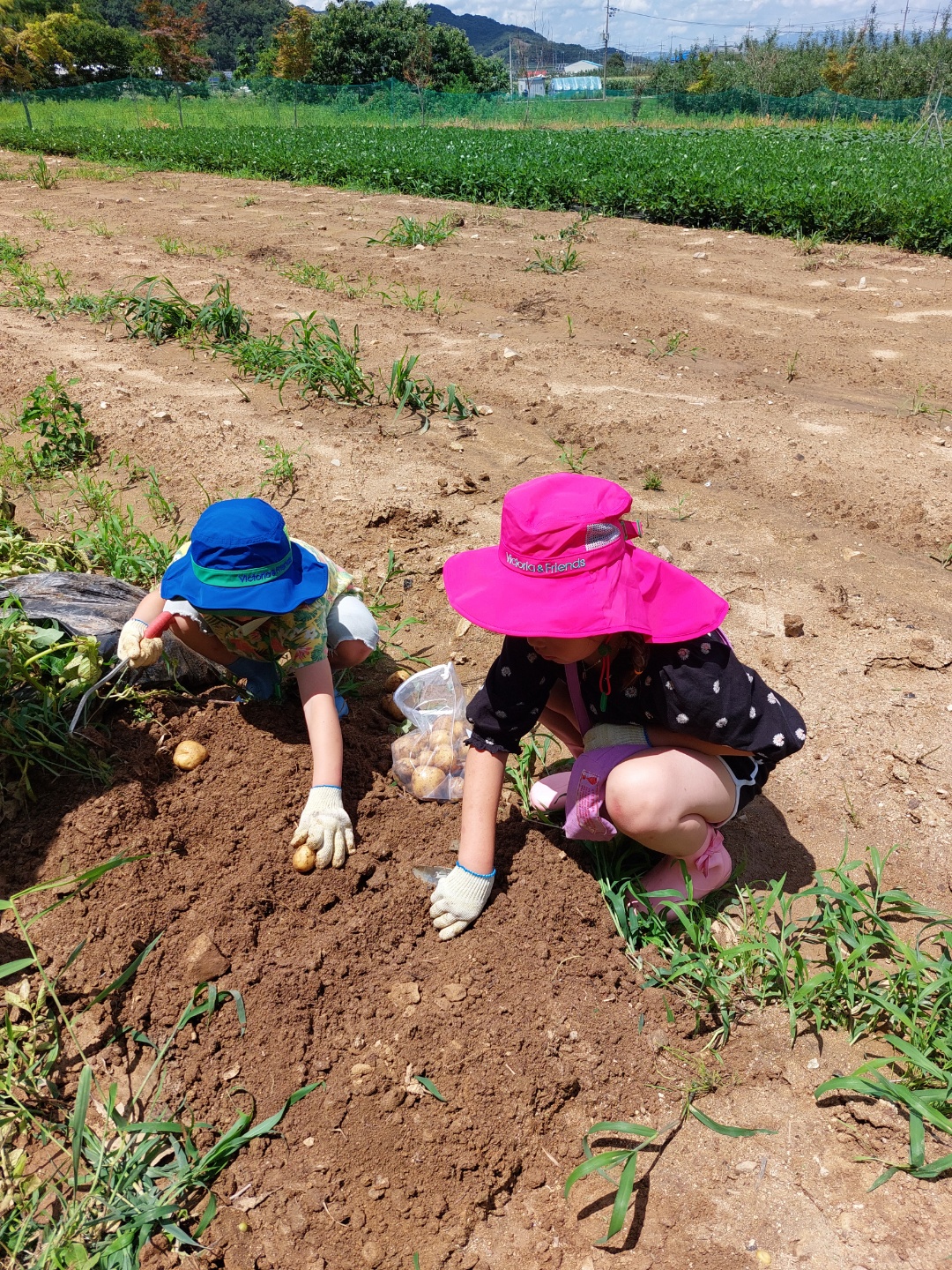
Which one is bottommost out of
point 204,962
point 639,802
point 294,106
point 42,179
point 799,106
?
point 204,962

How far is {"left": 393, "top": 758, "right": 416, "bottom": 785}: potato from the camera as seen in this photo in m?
2.26

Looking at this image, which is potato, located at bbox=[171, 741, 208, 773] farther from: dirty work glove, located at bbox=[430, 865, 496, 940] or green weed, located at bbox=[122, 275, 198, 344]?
green weed, located at bbox=[122, 275, 198, 344]

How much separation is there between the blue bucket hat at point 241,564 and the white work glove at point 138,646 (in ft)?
0.56

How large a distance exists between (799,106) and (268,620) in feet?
94.9

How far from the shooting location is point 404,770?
2.27m

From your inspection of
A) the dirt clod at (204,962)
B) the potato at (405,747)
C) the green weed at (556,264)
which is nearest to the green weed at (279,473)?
the potato at (405,747)

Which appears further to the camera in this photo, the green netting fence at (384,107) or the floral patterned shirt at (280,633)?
the green netting fence at (384,107)

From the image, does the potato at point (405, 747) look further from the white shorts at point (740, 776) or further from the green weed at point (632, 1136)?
the green weed at point (632, 1136)

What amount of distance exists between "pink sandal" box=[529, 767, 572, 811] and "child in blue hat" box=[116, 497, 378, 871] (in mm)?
461

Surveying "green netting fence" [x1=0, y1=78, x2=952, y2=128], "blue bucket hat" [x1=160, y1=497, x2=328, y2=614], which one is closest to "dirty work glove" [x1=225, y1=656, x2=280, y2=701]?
"blue bucket hat" [x1=160, y1=497, x2=328, y2=614]

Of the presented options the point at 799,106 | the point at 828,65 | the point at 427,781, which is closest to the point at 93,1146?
the point at 427,781

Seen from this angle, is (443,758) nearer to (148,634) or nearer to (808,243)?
(148,634)

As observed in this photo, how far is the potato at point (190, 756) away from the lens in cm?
222

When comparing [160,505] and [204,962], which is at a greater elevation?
[160,505]
